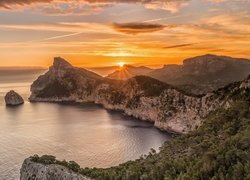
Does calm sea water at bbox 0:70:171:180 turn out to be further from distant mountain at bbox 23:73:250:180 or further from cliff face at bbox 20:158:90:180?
distant mountain at bbox 23:73:250:180

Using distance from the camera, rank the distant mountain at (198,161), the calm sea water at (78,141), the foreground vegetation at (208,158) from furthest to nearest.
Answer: the calm sea water at (78,141) < the distant mountain at (198,161) < the foreground vegetation at (208,158)

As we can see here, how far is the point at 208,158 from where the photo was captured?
5619cm

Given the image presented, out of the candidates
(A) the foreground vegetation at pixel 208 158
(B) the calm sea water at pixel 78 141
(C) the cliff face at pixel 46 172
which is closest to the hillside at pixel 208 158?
(A) the foreground vegetation at pixel 208 158

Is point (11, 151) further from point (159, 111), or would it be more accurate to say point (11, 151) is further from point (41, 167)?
point (159, 111)

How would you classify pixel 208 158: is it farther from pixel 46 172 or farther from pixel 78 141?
pixel 78 141

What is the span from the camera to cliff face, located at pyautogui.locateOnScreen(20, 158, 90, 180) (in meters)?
69.7

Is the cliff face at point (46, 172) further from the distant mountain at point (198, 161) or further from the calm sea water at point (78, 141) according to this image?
the calm sea water at point (78, 141)

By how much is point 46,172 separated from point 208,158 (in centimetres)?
3331

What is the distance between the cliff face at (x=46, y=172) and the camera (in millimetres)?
69688

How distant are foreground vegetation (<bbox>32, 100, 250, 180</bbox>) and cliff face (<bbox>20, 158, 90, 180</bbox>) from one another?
2.71 m

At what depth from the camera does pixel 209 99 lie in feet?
515

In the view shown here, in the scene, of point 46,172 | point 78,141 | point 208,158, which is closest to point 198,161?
point 208,158

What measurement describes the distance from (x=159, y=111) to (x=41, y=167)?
120794 millimetres

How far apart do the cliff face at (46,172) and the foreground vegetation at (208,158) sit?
8.89 ft
